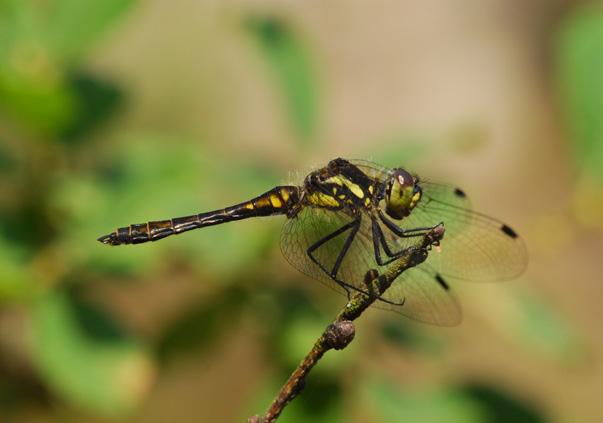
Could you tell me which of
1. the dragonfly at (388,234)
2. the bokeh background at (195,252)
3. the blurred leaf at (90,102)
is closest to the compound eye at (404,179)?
the dragonfly at (388,234)

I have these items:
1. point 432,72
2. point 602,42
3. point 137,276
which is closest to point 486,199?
point 432,72

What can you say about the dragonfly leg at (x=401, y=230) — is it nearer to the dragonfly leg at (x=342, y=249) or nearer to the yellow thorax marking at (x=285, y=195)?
the dragonfly leg at (x=342, y=249)

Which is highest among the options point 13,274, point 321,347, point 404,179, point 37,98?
point 37,98

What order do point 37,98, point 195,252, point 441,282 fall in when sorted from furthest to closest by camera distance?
point 195,252, point 37,98, point 441,282

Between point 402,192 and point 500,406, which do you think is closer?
point 402,192

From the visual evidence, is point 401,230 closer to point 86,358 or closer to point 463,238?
point 463,238

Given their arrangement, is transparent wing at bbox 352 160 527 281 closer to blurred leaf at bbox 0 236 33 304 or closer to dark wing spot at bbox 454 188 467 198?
dark wing spot at bbox 454 188 467 198

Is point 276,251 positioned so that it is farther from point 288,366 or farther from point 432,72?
point 432,72

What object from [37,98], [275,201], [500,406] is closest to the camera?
[275,201]

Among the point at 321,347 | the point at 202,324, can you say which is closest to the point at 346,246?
the point at 321,347
